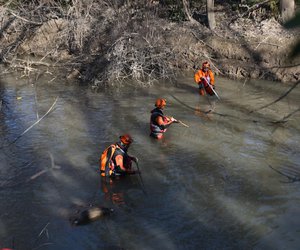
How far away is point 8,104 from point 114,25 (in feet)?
21.4

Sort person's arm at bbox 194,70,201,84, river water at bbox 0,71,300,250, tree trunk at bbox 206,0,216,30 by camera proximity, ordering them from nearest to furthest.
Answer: river water at bbox 0,71,300,250
person's arm at bbox 194,70,201,84
tree trunk at bbox 206,0,216,30

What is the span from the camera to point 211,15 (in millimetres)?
19688

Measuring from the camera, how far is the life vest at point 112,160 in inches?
363

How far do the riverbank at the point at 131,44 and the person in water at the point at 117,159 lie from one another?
26.6ft

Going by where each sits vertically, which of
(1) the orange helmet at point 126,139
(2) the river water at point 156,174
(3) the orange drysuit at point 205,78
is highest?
(3) the orange drysuit at point 205,78

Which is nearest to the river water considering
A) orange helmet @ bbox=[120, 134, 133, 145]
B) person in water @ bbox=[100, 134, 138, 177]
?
person in water @ bbox=[100, 134, 138, 177]

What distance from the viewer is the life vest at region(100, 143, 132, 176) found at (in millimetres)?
9211

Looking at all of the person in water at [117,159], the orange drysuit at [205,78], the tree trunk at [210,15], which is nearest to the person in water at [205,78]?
the orange drysuit at [205,78]

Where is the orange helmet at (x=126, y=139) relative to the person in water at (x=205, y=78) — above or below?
below

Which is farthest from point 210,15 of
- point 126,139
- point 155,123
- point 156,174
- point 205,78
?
point 126,139

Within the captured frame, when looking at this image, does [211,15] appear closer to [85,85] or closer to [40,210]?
[85,85]

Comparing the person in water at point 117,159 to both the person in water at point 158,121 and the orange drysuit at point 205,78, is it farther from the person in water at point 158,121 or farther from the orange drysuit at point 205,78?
the orange drysuit at point 205,78

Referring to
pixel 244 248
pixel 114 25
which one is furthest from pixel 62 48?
pixel 244 248

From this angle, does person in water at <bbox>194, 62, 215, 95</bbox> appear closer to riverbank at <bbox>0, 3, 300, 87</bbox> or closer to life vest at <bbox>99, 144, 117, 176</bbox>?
riverbank at <bbox>0, 3, 300, 87</bbox>
